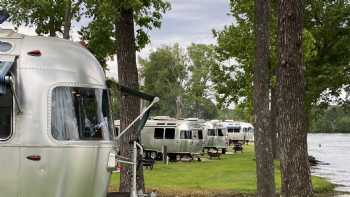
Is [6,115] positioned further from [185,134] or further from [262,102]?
[185,134]

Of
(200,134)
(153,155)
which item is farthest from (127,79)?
(200,134)

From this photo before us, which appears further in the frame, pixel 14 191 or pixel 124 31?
pixel 124 31

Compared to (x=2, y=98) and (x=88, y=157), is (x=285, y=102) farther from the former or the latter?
(x=2, y=98)

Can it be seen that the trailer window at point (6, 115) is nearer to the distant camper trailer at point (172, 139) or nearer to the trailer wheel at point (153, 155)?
the distant camper trailer at point (172, 139)

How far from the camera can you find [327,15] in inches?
1384

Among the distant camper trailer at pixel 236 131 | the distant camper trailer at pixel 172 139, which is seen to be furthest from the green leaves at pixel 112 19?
the distant camper trailer at pixel 236 131

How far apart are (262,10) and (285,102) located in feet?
17.6

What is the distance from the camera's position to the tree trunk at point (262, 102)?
14.4 metres

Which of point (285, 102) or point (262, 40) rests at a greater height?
point (262, 40)

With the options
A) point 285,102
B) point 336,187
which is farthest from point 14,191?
point 336,187

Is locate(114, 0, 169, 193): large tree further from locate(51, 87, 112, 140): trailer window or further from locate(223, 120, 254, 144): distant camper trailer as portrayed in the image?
locate(223, 120, 254, 144): distant camper trailer

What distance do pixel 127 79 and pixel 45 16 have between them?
9882mm

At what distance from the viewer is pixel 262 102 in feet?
47.5

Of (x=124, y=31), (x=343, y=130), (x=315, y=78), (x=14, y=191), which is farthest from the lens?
(x=343, y=130)
